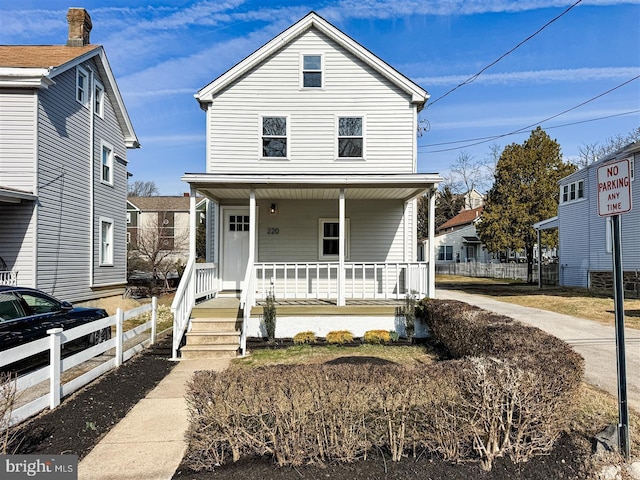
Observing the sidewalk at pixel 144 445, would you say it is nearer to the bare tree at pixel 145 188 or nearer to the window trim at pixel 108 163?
the window trim at pixel 108 163

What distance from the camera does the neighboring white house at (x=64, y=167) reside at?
38.1ft

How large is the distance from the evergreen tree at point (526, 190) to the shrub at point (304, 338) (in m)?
22.1

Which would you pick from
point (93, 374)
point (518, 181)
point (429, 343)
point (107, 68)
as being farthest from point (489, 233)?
point (93, 374)

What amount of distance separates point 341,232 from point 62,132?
992cm

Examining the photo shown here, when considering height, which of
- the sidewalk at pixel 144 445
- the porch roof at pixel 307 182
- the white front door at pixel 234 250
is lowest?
the sidewalk at pixel 144 445

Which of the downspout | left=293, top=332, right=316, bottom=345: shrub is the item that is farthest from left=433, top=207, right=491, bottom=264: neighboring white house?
left=293, top=332, right=316, bottom=345: shrub

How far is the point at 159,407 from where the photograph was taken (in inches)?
210

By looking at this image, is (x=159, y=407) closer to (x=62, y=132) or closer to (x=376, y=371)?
(x=376, y=371)

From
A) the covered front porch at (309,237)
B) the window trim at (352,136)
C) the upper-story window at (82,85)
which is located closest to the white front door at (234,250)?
the covered front porch at (309,237)

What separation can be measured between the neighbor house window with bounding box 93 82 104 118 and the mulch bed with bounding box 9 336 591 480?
13.6m

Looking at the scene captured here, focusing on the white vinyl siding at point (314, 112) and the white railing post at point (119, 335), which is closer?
the white railing post at point (119, 335)

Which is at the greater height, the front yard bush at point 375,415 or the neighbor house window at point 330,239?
the neighbor house window at point 330,239

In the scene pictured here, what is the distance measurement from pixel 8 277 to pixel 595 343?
1438cm

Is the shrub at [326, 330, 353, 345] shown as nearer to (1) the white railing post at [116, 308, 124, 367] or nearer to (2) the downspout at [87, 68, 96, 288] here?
(1) the white railing post at [116, 308, 124, 367]
